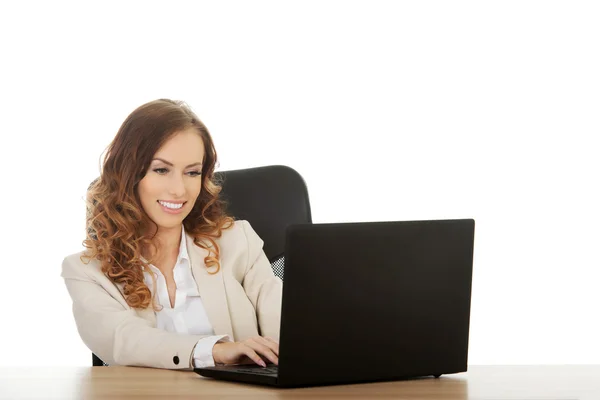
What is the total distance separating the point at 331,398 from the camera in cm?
145

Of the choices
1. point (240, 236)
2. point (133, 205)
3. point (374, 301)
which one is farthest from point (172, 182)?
point (374, 301)

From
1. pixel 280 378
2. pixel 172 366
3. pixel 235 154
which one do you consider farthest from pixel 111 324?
pixel 235 154

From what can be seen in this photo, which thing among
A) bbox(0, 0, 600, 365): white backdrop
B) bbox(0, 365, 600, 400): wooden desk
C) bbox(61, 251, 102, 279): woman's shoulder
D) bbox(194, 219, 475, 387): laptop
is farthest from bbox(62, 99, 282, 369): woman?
bbox(0, 0, 600, 365): white backdrop

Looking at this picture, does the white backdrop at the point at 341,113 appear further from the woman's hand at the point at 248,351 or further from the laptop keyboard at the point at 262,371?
the laptop keyboard at the point at 262,371

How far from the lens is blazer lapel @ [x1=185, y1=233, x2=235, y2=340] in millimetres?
2445

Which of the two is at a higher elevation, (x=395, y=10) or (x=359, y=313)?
(x=395, y=10)

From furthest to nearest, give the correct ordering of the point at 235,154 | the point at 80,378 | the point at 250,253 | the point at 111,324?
1. the point at 235,154
2. the point at 250,253
3. the point at 111,324
4. the point at 80,378

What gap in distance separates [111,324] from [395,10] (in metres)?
2.94

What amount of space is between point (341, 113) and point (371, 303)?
10.4 ft

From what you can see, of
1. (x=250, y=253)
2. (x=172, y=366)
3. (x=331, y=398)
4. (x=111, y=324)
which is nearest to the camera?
(x=331, y=398)

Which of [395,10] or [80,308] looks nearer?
[80,308]

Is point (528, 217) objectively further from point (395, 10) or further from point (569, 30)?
point (395, 10)

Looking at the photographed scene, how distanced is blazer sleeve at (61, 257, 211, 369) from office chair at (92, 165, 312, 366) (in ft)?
1.48

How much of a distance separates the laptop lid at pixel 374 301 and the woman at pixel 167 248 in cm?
82
